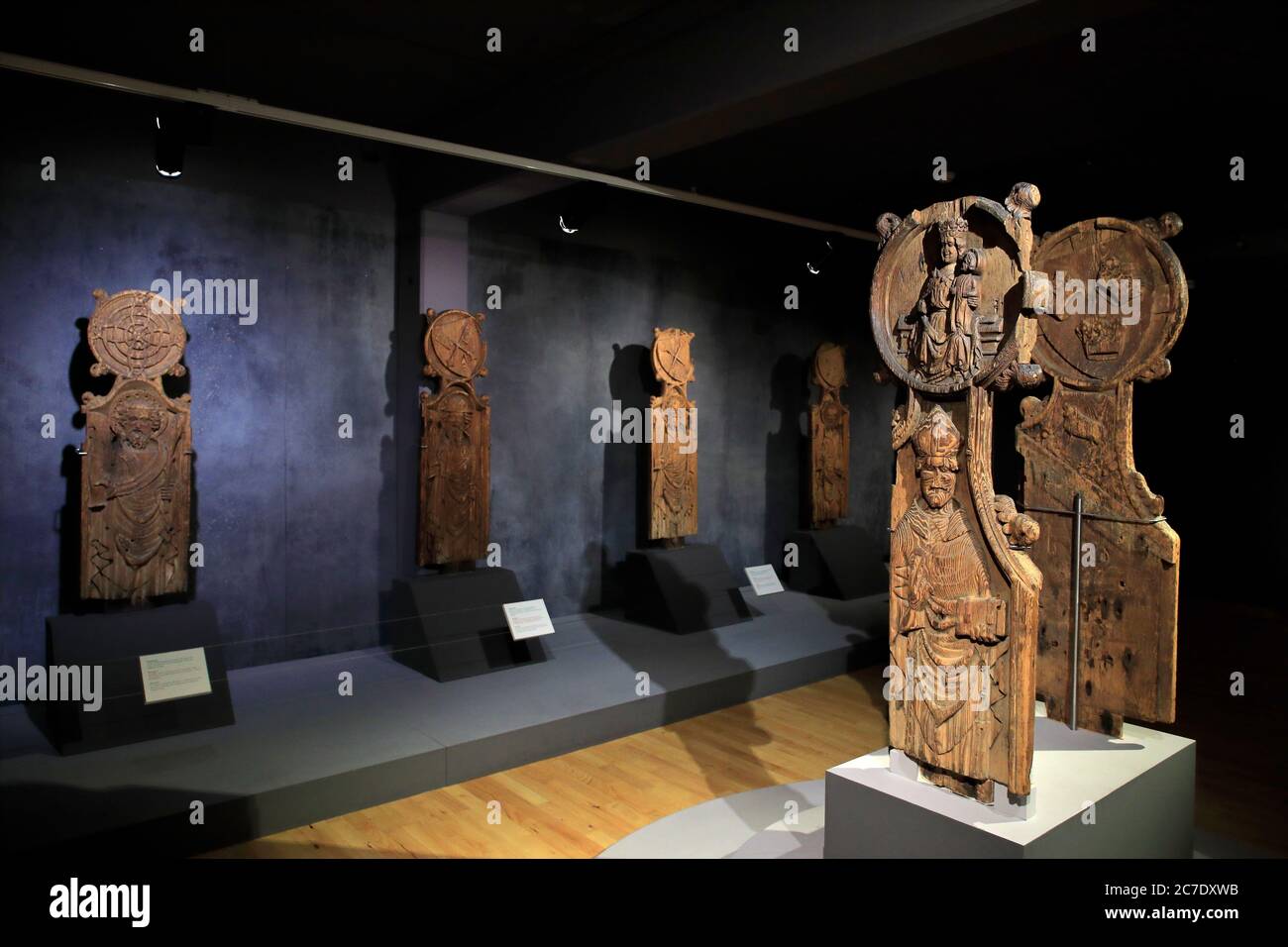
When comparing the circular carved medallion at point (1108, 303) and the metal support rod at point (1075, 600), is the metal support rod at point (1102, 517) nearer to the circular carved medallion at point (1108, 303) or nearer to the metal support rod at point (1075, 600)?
the metal support rod at point (1075, 600)

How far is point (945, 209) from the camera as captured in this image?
2.48m

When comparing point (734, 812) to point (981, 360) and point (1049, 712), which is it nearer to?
point (1049, 712)

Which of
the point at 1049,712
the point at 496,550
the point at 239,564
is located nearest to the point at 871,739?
the point at 1049,712

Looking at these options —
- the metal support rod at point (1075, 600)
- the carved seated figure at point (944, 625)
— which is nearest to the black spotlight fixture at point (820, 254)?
the metal support rod at point (1075, 600)

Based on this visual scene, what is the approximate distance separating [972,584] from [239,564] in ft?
12.4

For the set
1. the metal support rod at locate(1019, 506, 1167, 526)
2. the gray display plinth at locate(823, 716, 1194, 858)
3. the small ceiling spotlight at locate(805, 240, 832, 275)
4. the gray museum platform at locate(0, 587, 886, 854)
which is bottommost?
the gray museum platform at locate(0, 587, 886, 854)

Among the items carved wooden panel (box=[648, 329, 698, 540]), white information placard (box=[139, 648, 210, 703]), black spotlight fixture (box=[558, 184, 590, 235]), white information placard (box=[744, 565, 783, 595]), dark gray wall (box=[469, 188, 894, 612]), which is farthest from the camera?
white information placard (box=[744, 565, 783, 595])

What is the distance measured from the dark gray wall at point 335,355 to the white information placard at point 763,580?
2.67ft

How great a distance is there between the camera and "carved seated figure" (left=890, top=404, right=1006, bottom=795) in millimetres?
2426

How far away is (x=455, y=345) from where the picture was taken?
4.96 metres

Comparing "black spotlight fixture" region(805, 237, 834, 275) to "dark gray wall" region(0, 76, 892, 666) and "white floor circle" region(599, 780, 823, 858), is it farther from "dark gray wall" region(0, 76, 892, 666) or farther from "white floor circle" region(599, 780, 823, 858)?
"white floor circle" region(599, 780, 823, 858)

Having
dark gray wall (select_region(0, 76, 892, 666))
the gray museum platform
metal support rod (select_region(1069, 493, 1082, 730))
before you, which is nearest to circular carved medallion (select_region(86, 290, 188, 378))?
dark gray wall (select_region(0, 76, 892, 666))

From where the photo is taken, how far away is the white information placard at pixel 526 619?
186 inches

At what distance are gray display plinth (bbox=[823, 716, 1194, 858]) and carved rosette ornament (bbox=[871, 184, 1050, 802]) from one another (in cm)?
11
